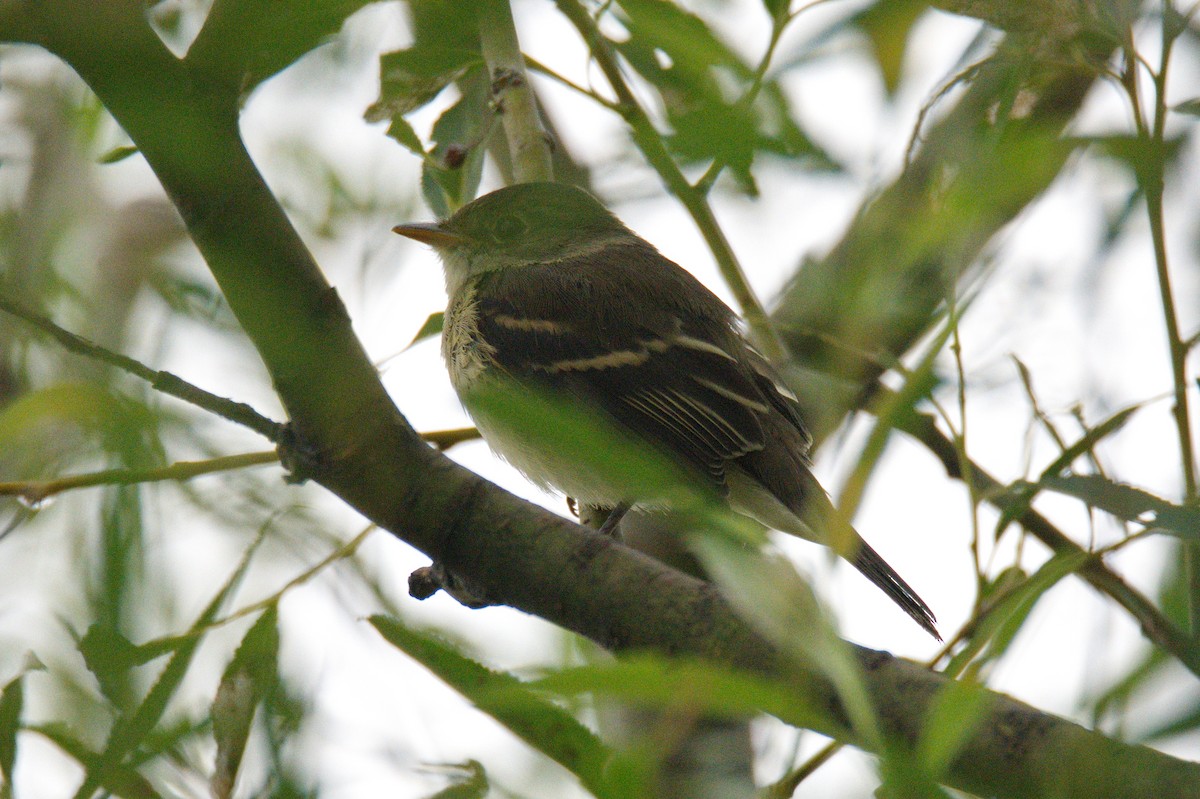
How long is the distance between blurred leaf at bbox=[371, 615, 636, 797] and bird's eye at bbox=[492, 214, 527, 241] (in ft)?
9.99

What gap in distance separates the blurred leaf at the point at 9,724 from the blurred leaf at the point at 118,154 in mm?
962

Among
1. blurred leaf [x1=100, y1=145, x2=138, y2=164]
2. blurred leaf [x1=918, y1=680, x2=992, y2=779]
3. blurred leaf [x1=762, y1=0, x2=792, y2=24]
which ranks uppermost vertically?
blurred leaf [x1=762, y1=0, x2=792, y2=24]

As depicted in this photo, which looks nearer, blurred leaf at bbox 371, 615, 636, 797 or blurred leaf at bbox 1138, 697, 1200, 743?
blurred leaf at bbox 1138, 697, 1200, 743

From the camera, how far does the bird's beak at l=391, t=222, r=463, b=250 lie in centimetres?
436

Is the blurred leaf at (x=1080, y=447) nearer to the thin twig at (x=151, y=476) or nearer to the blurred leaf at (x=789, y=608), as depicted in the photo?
the blurred leaf at (x=789, y=608)

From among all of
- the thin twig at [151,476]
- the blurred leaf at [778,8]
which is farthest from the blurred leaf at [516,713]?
the blurred leaf at [778,8]

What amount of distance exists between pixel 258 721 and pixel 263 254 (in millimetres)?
776

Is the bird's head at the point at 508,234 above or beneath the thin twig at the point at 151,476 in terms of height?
above

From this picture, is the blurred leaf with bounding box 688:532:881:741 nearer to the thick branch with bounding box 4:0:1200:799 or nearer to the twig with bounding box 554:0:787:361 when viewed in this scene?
the thick branch with bounding box 4:0:1200:799

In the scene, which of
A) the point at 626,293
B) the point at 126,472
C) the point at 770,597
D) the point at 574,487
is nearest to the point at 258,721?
the point at 126,472

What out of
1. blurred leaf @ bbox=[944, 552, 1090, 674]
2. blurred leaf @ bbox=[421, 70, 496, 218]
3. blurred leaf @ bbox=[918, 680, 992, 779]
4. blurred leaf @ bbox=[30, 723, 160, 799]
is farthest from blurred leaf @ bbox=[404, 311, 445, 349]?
blurred leaf @ bbox=[918, 680, 992, 779]

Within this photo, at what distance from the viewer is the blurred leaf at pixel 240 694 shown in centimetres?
149

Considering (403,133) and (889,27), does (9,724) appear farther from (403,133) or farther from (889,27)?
(403,133)

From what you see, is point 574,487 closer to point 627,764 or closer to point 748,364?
point 748,364
